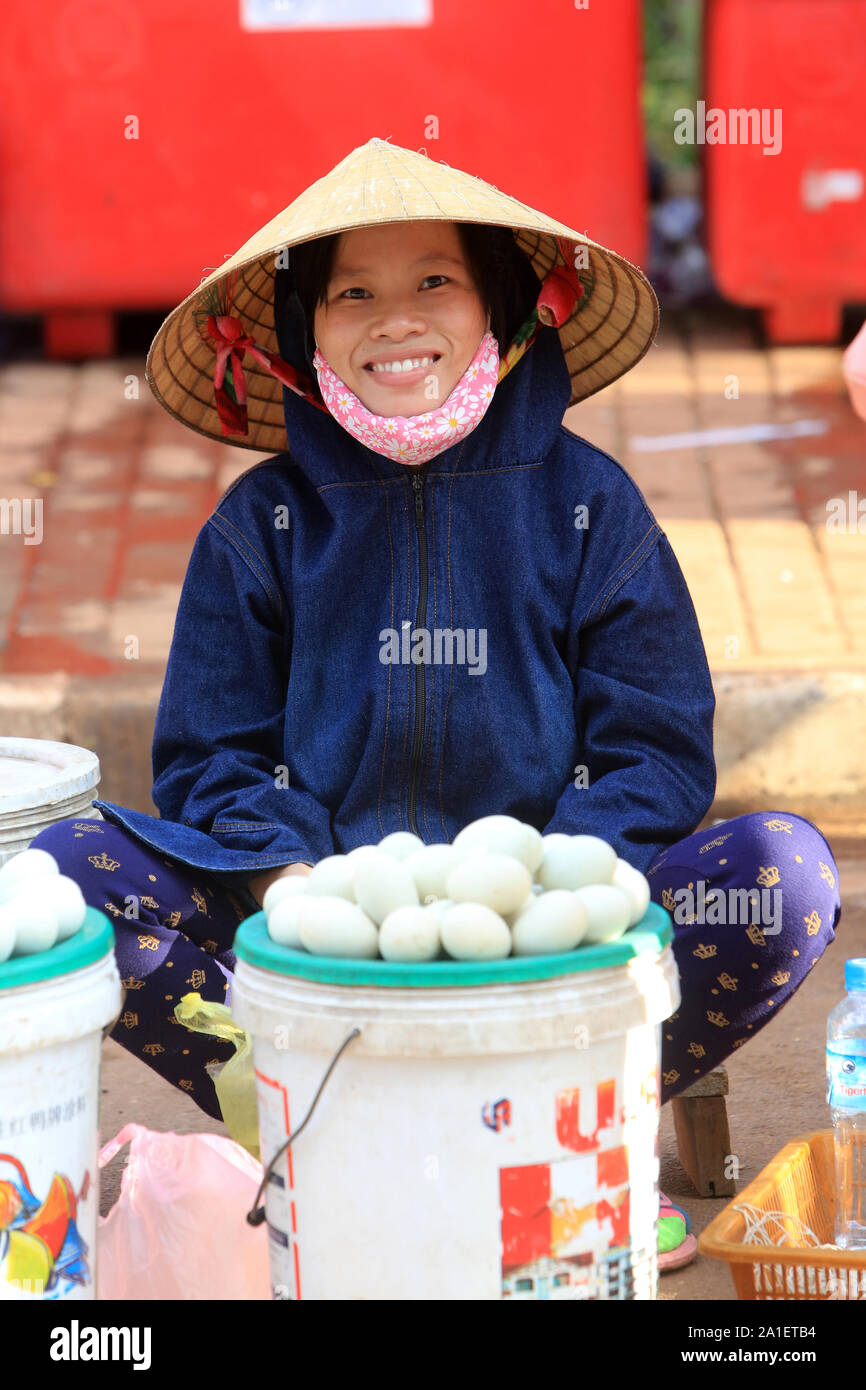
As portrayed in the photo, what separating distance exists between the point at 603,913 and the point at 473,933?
0.43 ft

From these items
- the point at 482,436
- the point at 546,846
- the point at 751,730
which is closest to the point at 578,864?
the point at 546,846

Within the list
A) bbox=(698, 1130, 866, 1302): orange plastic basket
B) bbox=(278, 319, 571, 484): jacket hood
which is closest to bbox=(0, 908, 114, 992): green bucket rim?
bbox=(698, 1130, 866, 1302): orange plastic basket

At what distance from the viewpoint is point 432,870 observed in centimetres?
170

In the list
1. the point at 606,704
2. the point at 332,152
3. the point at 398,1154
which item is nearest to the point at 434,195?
the point at 606,704

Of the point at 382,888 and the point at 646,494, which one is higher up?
the point at 646,494

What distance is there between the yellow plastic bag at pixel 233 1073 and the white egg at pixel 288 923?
224mm

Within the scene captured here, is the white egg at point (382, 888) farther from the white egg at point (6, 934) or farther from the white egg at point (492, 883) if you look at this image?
the white egg at point (6, 934)

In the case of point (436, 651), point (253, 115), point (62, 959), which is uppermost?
point (253, 115)

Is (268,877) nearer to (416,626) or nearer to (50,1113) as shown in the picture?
(416,626)

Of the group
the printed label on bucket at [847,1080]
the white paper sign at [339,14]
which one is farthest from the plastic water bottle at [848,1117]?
the white paper sign at [339,14]

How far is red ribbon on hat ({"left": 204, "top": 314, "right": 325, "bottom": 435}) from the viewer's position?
234 cm

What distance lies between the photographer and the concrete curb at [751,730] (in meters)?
4.00
